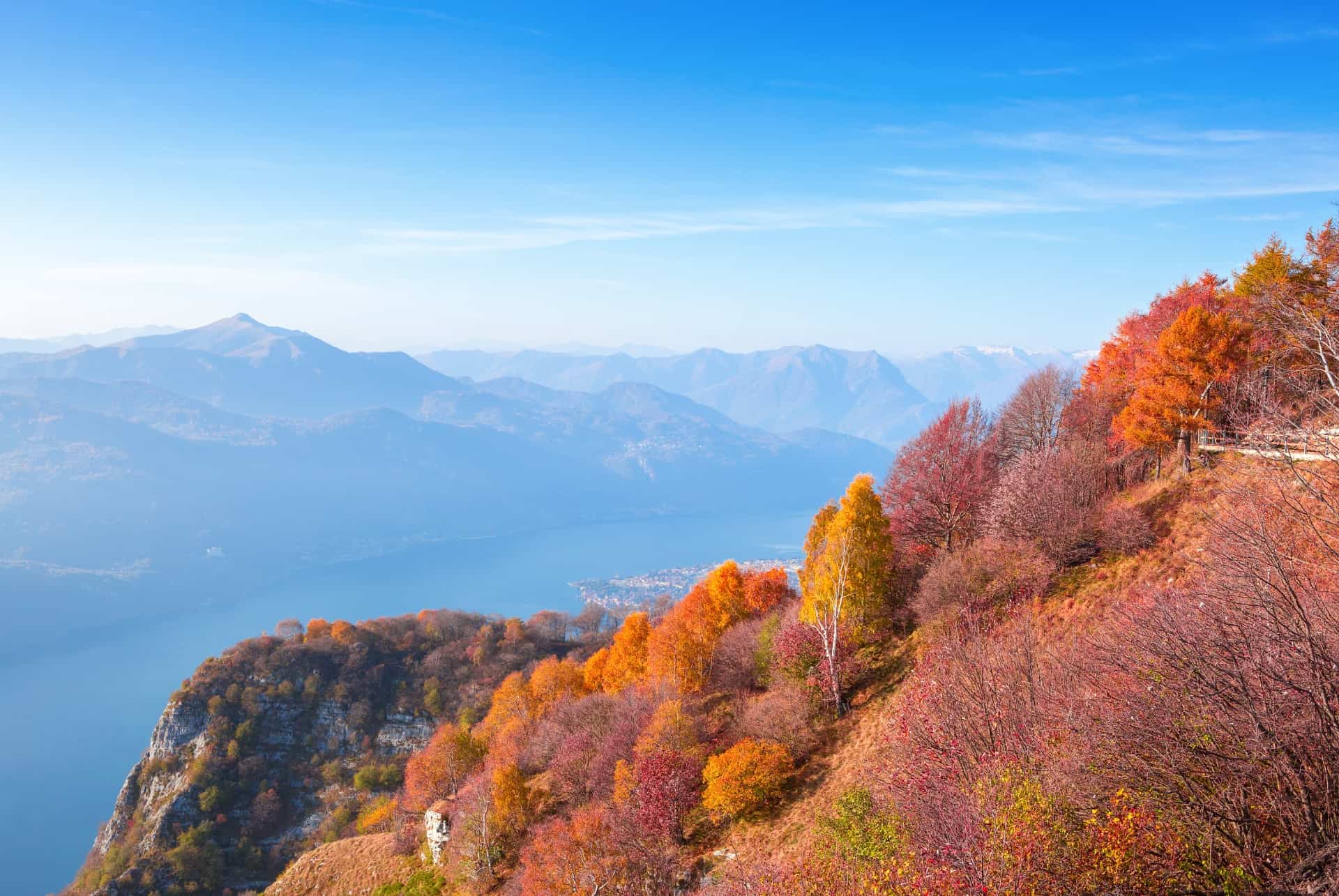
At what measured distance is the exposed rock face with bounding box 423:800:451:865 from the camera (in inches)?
1168

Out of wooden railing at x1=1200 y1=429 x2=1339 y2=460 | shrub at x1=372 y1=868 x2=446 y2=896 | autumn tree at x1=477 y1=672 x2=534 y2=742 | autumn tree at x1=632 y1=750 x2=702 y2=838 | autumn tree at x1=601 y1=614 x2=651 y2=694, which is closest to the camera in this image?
wooden railing at x1=1200 y1=429 x2=1339 y2=460

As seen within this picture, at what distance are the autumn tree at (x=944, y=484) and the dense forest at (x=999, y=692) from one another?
0.17 m

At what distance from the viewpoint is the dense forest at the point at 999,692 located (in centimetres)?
949

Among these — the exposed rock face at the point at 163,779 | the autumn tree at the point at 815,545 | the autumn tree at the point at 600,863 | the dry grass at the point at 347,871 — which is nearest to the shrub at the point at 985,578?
the autumn tree at the point at 815,545

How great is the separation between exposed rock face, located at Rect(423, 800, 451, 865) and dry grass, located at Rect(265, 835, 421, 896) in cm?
176

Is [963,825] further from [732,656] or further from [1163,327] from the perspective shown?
[1163,327]

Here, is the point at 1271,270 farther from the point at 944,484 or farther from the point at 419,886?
the point at 419,886

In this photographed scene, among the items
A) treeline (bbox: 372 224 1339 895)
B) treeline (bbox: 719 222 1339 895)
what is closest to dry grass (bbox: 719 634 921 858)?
treeline (bbox: 372 224 1339 895)

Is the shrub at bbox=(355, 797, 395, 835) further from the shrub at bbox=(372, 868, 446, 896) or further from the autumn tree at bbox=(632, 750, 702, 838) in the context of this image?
the autumn tree at bbox=(632, 750, 702, 838)

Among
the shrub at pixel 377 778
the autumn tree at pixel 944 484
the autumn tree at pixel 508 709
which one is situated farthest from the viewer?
the shrub at pixel 377 778

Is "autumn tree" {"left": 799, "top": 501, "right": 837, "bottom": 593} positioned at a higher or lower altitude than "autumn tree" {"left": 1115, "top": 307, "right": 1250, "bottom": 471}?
lower

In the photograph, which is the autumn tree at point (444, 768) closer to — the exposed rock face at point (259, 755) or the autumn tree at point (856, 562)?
the autumn tree at point (856, 562)

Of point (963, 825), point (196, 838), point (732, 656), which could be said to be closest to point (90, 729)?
point (196, 838)

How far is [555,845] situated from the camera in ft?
73.7
